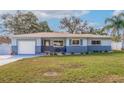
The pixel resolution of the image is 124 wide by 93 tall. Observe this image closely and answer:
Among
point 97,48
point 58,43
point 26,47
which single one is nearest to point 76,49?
point 58,43

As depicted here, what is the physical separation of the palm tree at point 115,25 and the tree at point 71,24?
1.90 m

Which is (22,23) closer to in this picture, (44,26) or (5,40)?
(44,26)

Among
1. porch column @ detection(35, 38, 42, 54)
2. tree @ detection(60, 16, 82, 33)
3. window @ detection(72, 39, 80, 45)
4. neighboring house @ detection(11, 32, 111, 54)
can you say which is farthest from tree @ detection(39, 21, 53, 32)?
window @ detection(72, 39, 80, 45)

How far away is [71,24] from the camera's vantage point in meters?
20.2

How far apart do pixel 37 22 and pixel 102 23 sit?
13.6ft

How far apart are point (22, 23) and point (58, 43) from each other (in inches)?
174

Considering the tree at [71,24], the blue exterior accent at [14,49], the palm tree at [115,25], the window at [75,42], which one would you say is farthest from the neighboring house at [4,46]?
the palm tree at [115,25]

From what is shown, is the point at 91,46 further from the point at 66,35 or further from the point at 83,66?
the point at 83,66

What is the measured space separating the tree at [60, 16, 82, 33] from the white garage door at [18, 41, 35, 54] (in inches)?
119

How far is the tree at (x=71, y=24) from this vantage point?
18.9m

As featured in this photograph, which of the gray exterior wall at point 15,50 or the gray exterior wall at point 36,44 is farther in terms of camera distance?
the gray exterior wall at point 36,44

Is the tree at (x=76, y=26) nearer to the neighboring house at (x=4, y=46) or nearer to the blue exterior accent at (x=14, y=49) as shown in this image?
the blue exterior accent at (x=14, y=49)

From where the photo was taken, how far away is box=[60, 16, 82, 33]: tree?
18.9 metres
